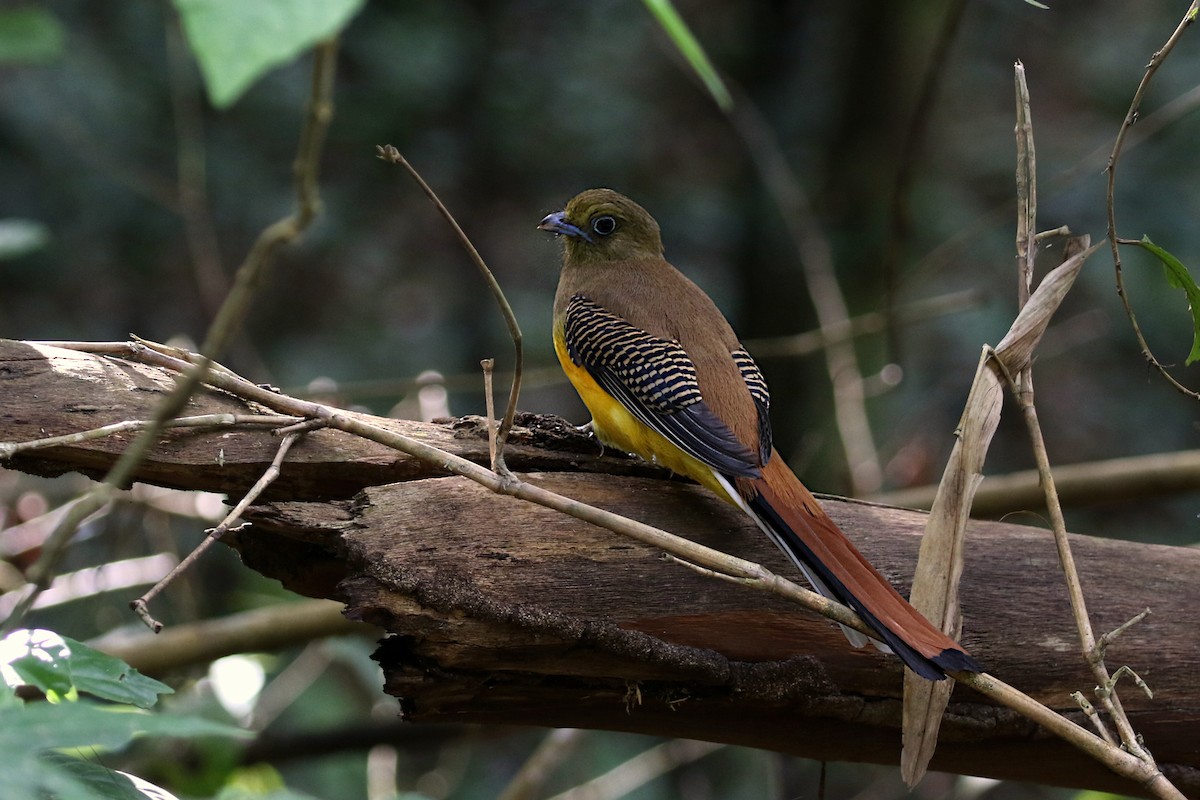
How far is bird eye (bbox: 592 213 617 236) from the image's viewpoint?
3729 mm

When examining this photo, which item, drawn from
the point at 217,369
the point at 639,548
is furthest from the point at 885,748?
the point at 217,369

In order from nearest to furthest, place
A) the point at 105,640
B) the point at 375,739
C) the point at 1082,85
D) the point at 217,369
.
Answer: the point at 217,369 < the point at 105,640 < the point at 375,739 < the point at 1082,85

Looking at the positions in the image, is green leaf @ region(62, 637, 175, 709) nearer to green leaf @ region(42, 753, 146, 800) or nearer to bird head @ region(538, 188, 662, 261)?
green leaf @ region(42, 753, 146, 800)

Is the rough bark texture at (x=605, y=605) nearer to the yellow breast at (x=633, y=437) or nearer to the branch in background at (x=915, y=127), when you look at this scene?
the yellow breast at (x=633, y=437)

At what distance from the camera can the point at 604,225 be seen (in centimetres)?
374

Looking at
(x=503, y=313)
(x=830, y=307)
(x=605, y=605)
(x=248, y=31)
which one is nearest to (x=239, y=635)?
(x=605, y=605)

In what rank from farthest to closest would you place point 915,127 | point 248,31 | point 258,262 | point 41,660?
point 915,127 < point 41,660 < point 258,262 < point 248,31

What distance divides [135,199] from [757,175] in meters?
2.99

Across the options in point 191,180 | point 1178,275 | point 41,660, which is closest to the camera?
point 41,660

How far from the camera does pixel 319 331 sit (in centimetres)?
609

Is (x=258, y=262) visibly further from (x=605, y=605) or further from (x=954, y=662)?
(x=954, y=662)

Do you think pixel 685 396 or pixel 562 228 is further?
pixel 562 228

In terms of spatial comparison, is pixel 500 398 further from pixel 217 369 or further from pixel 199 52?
pixel 199 52

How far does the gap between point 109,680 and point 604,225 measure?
8.07 ft
